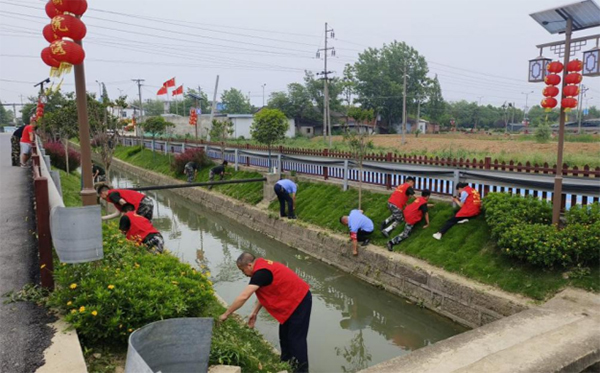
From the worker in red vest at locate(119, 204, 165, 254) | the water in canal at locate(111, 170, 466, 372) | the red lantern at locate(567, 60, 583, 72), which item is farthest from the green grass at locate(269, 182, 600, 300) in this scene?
the worker in red vest at locate(119, 204, 165, 254)

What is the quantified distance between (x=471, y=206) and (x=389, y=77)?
4480cm

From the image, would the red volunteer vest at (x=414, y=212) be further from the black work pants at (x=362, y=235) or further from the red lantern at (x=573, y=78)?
the red lantern at (x=573, y=78)

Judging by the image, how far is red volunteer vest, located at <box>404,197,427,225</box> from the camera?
25.5 ft

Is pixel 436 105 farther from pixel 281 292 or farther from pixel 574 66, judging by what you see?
pixel 281 292

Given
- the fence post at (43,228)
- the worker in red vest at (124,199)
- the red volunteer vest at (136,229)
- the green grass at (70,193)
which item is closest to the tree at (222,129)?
the green grass at (70,193)

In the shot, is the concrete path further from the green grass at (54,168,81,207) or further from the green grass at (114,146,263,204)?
the green grass at (114,146,263,204)

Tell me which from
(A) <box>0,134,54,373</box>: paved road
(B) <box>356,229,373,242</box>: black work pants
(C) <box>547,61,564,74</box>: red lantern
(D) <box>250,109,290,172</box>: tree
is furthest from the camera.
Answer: (D) <box>250,109,290,172</box>: tree

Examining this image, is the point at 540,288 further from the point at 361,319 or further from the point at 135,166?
the point at 135,166

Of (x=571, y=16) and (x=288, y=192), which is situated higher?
(x=571, y=16)

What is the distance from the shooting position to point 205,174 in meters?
18.0

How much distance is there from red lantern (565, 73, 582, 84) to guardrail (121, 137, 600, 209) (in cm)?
138

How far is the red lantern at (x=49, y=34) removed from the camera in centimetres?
379

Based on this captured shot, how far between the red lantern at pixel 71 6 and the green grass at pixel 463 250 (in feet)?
19.4

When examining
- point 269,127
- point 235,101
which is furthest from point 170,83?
point 235,101
